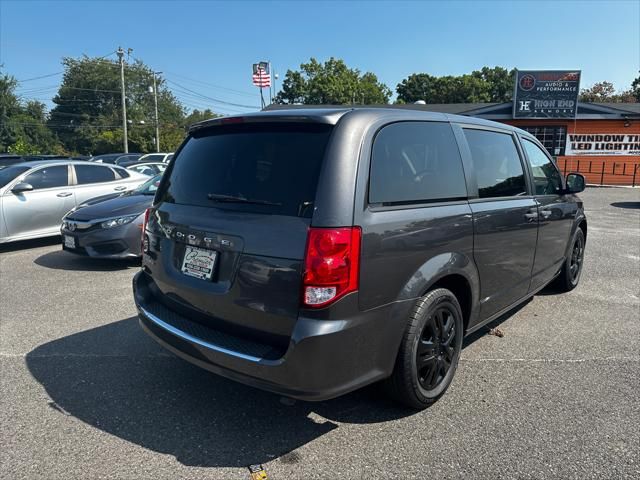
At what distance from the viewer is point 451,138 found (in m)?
3.21

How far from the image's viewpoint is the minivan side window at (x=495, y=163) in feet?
11.2

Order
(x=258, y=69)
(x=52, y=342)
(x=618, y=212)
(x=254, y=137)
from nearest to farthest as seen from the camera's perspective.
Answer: (x=254, y=137), (x=52, y=342), (x=618, y=212), (x=258, y=69)

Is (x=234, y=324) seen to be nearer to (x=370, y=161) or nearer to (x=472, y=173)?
(x=370, y=161)

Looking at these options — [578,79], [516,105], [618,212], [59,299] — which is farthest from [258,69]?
[59,299]

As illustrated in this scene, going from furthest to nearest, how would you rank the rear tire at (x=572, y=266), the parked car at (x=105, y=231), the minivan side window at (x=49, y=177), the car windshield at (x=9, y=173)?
the minivan side window at (x=49, y=177) < the car windshield at (x=9, y=173) < the parked car at (x=105, y=231) < the rear tire at (x=572, y=266)

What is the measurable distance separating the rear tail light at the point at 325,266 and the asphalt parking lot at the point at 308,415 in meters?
0.92

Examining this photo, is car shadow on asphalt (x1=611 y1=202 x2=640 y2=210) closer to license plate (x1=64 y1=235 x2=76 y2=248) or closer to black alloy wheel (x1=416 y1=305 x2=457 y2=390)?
black alloy wheel (x1=416 y1=305 x2=457 y2=390)

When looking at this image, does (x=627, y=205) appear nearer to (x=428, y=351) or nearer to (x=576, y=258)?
(x=576, y=258)

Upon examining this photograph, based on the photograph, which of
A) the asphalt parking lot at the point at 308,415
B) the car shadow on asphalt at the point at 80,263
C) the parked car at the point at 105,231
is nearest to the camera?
the asphalt parking lot at the point at 308,415

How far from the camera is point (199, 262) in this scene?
272 cm

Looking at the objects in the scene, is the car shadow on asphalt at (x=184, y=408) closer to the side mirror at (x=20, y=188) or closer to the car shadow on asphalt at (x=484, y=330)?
the car shadow on asphalt at (x=484, y=330)

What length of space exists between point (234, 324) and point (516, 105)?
78.7 ft

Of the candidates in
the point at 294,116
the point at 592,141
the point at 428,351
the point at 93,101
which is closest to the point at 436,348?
the point at 428,351

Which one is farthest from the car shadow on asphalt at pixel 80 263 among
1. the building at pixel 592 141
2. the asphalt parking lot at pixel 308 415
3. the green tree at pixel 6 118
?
the green tree at pixel 6 118
